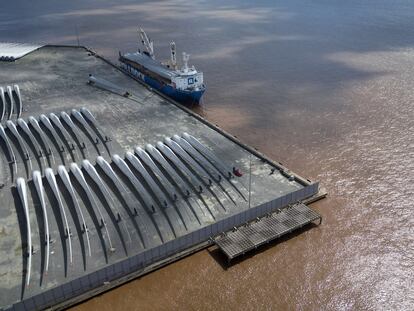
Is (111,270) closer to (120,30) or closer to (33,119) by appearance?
(33,119)

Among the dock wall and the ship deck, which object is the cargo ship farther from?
the dock wall

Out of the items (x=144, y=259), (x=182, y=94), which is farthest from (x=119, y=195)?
(x=182, y=94)

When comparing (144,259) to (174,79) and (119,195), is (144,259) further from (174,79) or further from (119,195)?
(174,79)

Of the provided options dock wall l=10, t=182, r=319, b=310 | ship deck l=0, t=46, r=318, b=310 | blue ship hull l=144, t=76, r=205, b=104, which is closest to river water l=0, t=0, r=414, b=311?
dock wall l=10, t=182, r=319, b=310

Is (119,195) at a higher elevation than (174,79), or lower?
lower

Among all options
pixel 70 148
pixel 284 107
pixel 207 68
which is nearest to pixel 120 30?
pixel 207 68

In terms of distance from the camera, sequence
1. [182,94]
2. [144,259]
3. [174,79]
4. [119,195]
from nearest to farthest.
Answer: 1. [144,259]
2. [119,195]
3. [174,79]
4. [182,94]
